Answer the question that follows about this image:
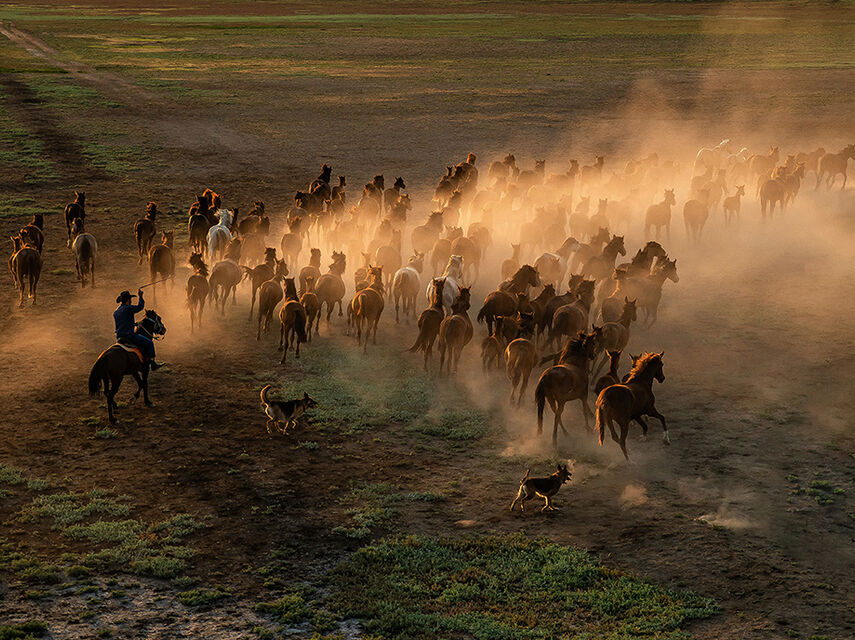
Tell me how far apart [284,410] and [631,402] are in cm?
568

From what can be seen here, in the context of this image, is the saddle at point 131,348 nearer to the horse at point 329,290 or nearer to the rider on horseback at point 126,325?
the rider on horseback at point 126,325

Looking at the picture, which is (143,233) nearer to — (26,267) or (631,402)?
(26,267)

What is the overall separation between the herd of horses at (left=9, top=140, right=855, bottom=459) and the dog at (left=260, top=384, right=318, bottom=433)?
2.67m

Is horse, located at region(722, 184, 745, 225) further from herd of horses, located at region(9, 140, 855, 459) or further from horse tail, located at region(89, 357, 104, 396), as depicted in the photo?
horse tail, located at region(89, 357, 104, 396)

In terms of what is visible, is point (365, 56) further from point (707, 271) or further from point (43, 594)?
point (43, 594)

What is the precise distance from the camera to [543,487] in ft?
43.5

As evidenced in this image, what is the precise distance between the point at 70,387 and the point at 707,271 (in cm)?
1655

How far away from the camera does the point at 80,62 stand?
258 ft

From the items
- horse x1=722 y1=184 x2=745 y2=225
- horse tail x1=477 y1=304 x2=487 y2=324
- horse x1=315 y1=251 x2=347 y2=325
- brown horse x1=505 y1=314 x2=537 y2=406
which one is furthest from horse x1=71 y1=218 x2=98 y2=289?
horse x1=722 y1=184 x2=745 y2=225

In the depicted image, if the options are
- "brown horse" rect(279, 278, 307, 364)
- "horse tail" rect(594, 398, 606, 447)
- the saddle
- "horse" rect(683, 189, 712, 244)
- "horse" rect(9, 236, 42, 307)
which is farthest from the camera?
"horse" rect(683, 189, 712, 244)

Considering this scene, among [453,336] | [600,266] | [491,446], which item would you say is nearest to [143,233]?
[453,336]

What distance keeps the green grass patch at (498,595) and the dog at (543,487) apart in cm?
77

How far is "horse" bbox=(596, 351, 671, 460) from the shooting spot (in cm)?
1477

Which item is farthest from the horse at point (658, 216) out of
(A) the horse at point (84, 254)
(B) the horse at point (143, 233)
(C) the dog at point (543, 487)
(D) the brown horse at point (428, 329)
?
(C) the dog at point (543, 487)
